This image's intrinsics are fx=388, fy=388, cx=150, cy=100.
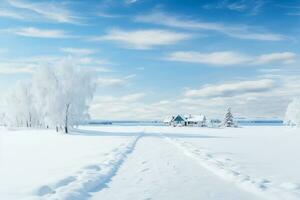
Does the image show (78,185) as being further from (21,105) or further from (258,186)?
(21,105)

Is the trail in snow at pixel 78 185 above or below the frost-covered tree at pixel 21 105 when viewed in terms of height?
below

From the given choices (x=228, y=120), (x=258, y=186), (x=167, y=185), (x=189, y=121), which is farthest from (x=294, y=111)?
(x=167, y=185)

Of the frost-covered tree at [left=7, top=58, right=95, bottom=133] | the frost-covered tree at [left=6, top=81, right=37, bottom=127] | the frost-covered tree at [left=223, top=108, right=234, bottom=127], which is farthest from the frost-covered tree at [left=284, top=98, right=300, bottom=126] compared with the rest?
the frost-covered tree at [left=6, top=81, right=37, bottom=127]

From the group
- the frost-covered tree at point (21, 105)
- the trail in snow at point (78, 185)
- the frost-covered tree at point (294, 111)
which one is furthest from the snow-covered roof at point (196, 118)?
the trail in snow at point (78, 185)

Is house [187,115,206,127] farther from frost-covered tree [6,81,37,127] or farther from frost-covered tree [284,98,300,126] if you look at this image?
frost-covered tree [6,81,37,127]

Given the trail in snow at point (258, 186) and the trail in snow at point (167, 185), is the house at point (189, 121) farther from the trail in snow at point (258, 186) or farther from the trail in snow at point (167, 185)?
the trail in snow at point (258, 186)

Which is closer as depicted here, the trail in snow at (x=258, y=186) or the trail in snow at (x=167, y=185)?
the trail in snow at (x=258, y=186)

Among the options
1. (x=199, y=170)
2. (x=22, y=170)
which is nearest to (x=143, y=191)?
(x=199, y=170)

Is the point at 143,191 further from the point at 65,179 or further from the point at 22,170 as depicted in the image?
the point at 22,170

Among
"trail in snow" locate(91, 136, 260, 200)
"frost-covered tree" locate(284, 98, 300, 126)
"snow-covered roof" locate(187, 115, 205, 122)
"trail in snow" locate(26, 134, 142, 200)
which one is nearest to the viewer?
"trail in snow" locate(26, 134, 142, 200)

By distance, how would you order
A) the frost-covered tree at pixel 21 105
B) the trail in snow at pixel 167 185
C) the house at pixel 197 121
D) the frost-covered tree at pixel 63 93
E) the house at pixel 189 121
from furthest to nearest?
the house at pixel 189 121
the house at pixel 197 121
the frost-covered tree at pixel 21 105
the frost-covered tree at pixel 63 93
the trail in snow at pixel 167 185

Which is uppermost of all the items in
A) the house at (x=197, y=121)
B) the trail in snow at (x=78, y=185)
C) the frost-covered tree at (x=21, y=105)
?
the frost-covered tree at (x=21, y=105)

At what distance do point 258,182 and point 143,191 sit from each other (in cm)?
384

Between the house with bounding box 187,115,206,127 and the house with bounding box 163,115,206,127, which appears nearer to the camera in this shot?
the house with bounding box 187,115,206,127
